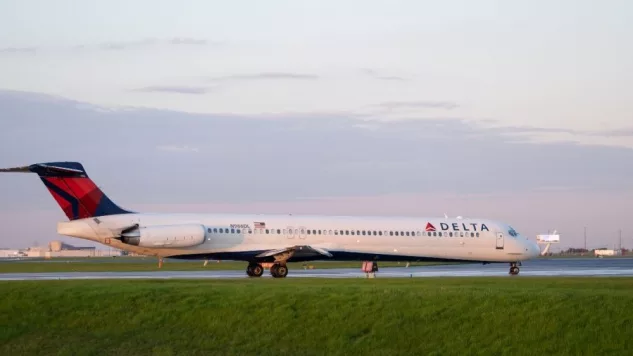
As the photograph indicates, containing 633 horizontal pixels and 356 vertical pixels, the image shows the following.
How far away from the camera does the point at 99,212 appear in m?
43.7

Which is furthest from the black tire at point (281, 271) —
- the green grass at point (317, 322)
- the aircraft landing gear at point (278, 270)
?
the green grass at point (317, 322)

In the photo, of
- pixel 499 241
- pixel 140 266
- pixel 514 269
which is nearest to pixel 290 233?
pixel 499 241

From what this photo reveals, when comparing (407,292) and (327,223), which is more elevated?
(327,223)

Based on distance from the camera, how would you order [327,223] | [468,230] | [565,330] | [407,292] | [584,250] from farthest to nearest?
[584,250], [468,230], [327,223], [407,292], [565,330]

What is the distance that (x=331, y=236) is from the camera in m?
47.2

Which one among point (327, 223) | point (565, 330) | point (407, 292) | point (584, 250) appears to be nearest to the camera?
point (565, 330)

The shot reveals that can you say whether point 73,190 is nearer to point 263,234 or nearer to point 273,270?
point 263,234

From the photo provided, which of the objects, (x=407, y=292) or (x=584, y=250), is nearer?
(x=407, y=292)

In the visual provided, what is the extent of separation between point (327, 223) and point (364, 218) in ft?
7.76

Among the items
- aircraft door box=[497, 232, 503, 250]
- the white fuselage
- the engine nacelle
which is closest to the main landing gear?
the white fuselage

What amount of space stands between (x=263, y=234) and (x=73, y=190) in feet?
29.9

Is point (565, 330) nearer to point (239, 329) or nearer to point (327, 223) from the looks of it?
point (239, 329)

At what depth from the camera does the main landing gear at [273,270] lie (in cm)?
4578

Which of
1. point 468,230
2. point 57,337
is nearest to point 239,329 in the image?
point 57,337
